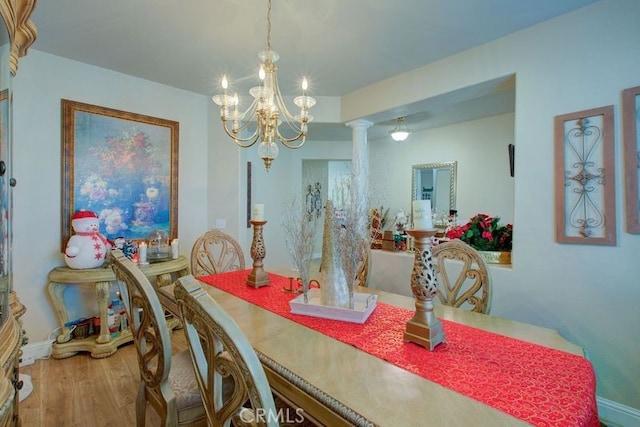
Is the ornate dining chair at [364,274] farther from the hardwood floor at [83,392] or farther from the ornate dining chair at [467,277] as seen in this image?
the hardwood floor at [83,392]

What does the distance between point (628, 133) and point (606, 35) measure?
622mm

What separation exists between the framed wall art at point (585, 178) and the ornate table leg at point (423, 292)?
1430 mm

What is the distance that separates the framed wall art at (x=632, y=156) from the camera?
5.54ft

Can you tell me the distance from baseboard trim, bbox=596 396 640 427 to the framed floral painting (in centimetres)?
371

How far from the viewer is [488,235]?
243 centimetres

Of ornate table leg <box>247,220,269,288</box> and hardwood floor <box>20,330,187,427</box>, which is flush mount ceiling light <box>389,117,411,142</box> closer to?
ornate table leg <box>247,220,269,288</box>

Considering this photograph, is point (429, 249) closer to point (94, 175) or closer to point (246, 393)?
point (246, 393)

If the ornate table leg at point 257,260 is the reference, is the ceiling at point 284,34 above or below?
above

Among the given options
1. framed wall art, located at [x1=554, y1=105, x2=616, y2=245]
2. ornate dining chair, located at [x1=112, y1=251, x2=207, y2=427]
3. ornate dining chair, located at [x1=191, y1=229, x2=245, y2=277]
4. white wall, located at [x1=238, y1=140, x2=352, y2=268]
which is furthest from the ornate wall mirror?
ornate dining chair, located at [x1=112, y1=251, x2=207, y2=427]

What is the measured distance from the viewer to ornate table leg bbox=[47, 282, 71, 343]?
96.0 inches

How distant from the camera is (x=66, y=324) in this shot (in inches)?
98.0

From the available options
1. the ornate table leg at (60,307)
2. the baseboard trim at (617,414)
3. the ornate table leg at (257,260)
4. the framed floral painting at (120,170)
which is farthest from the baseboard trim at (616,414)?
the ornate table leg at (60,307)

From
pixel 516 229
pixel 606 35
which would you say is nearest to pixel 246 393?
pixel 516 229

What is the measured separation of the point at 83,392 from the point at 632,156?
3752 millimetres
